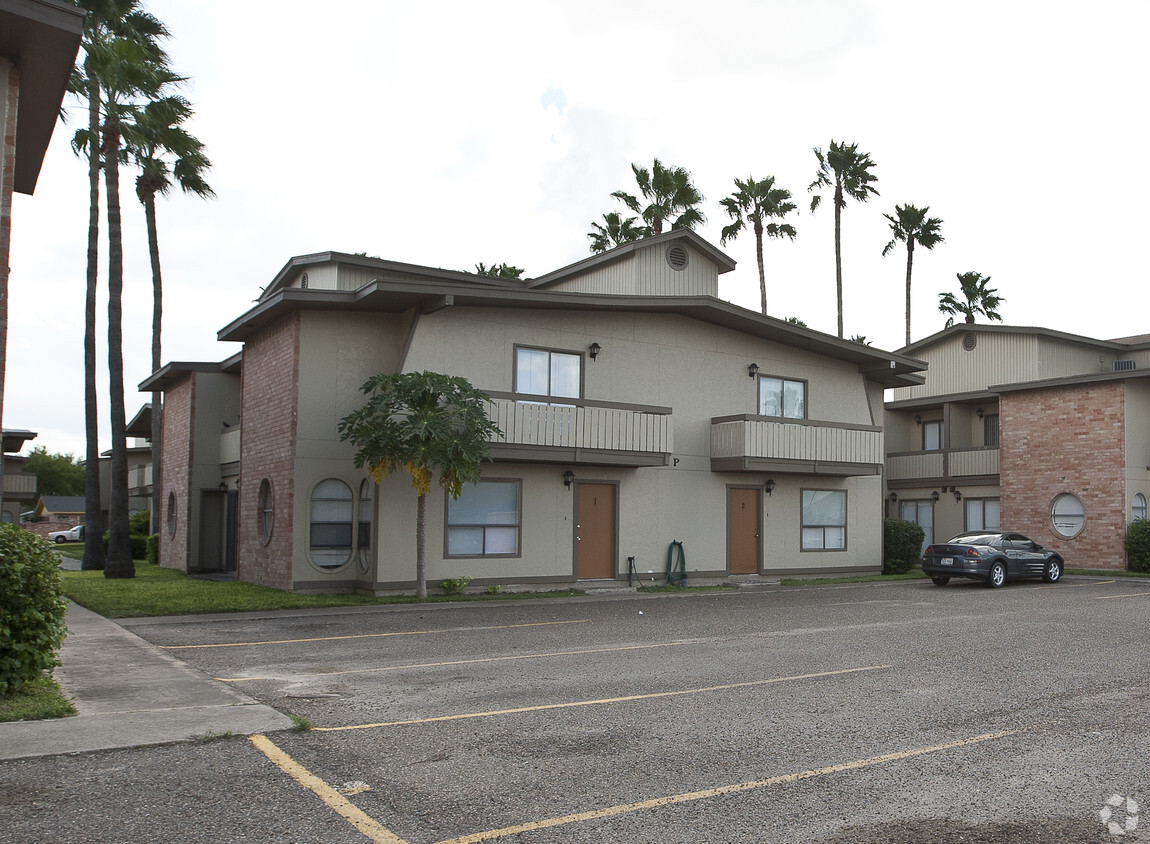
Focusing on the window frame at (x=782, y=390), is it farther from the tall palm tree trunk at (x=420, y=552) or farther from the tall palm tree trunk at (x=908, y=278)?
the tall palm tree trunk at (x=908, y=278)

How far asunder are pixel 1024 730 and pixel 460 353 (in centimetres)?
1389

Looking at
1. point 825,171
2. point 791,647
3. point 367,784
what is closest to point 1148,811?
point 367,784

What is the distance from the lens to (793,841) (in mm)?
5230

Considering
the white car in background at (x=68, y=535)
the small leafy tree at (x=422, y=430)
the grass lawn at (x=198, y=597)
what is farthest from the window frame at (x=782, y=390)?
the white car in background at (x=68, y=535)

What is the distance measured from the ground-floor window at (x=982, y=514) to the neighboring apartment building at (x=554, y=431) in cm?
747

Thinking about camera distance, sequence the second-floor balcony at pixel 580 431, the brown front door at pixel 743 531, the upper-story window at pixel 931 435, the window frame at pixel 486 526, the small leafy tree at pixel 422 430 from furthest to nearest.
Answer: the upper-story window at pixel 931 435 < the brown front door at pixel 743 531 < the window frame at pixel 486 526 < the second-floor balcony at pixel 580 431 < the small leafy tree at pixel 422 430

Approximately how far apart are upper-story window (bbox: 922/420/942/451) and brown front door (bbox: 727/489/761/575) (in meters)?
15.2

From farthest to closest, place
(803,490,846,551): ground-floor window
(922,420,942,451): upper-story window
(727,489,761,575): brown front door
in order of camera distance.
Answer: (922,420,942,451): upper-story window → (803,490,846,551): ground-floor window → (727,489,761,575): brown front door

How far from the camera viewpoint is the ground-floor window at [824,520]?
25.7 metres

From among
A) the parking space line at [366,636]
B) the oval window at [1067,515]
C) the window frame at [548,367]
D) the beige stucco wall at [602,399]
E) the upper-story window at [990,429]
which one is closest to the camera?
the parking space line at [366,636]

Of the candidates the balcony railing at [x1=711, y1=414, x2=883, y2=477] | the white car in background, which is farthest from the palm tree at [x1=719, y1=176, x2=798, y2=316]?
the white car in background

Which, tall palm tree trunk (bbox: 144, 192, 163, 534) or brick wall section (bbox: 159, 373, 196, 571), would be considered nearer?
brick wall section (bbox: 159, 373, 196, 571)

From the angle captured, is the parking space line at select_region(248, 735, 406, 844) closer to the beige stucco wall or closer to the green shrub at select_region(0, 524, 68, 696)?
the green shrub at select_region(0, 524, 68, 696)

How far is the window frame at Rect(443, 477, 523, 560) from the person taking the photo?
64.6ft
